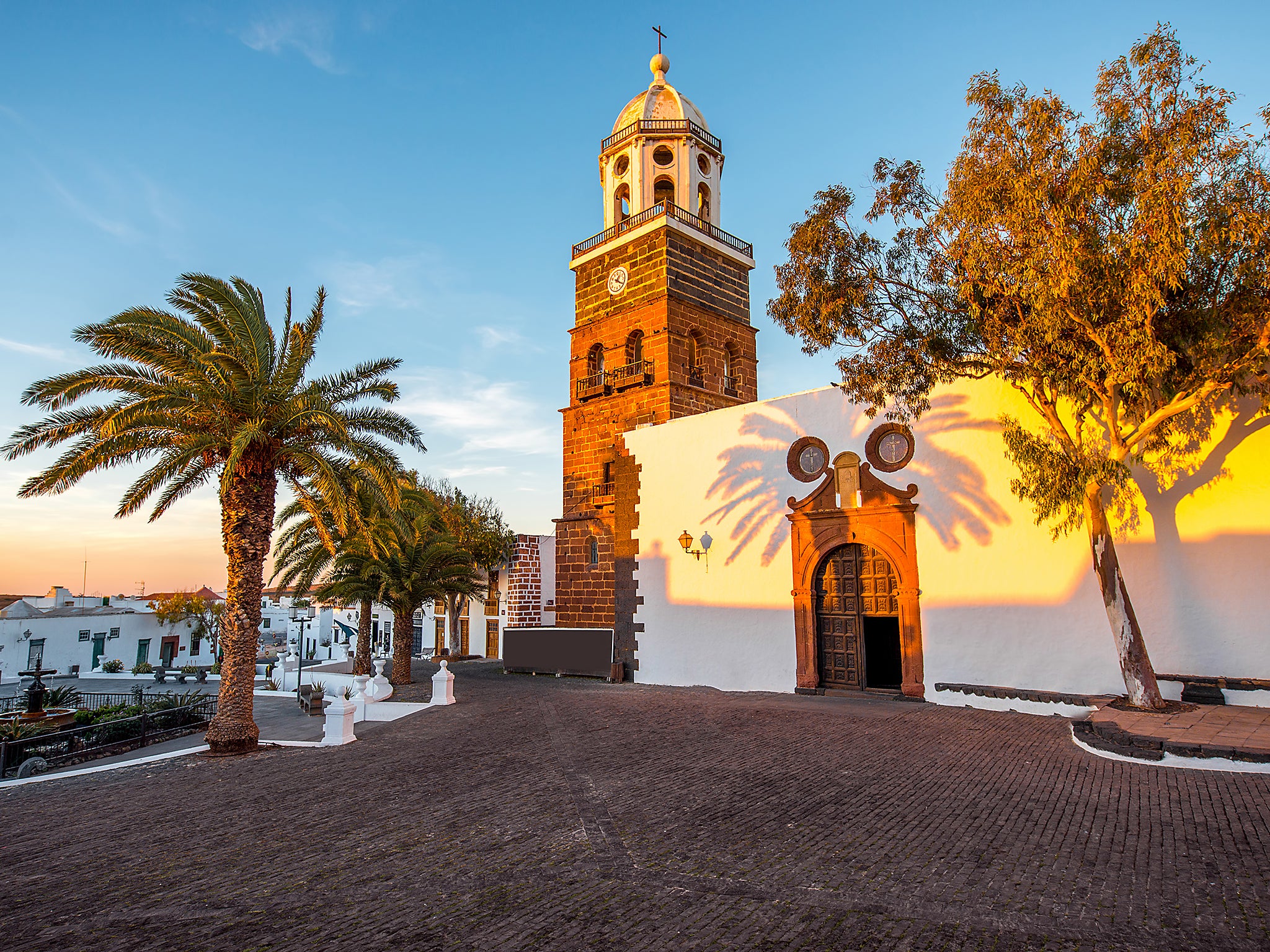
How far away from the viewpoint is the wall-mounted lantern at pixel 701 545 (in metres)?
17.0

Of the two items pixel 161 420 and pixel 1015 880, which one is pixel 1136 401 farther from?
pixel 161 420

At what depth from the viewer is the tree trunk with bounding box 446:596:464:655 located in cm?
3275

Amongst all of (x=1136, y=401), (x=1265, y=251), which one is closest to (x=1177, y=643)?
(x=1136, y=401)

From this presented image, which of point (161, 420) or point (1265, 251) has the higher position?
point (1265, 251)

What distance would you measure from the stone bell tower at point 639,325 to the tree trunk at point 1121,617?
10.7 meters

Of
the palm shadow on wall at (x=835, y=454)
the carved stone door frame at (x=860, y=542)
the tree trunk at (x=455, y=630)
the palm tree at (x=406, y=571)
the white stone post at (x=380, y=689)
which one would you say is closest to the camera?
the palm shadow on wall at (x=835, y=454)

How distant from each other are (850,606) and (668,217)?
40.2 ft

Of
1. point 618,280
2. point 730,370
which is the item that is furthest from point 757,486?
point 618,280

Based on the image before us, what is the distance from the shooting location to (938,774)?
26.0ft

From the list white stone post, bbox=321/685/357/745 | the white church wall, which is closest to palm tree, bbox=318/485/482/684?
the white church wall

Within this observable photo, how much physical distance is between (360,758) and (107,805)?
286 centimetres

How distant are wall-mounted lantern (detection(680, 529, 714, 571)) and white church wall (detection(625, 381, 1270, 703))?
0.13 metres

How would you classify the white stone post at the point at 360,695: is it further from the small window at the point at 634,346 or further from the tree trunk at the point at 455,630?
the tree trunk at the point at 455,630

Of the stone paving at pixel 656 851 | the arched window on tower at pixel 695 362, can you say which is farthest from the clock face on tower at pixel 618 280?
the stone paving at pixel 656 851
